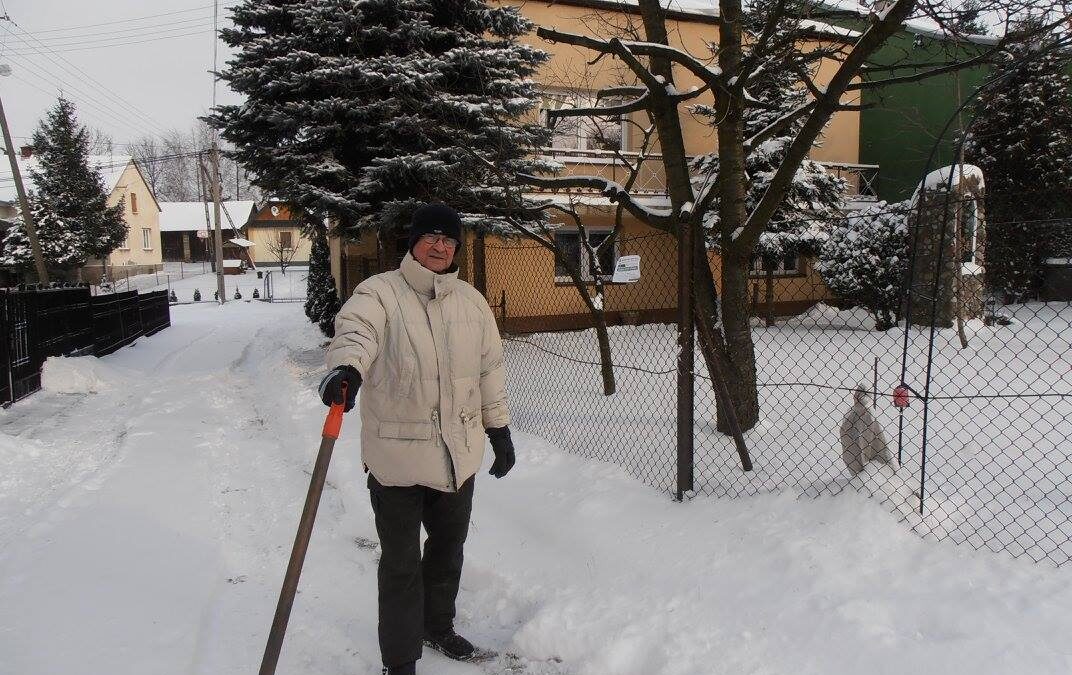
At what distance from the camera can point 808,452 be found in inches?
174

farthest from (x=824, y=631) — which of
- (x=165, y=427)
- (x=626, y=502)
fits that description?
(x=165, y=427)

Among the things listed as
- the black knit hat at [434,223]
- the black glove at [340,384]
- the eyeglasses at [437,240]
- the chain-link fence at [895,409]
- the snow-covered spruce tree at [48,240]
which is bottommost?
the chain-link fence at [895,409]

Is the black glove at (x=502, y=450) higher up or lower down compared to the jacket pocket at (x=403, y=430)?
lower down

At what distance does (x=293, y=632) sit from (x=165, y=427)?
4.48 m

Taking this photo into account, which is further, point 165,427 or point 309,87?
point 309,87

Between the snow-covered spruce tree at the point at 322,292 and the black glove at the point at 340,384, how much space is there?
12689 millimetres

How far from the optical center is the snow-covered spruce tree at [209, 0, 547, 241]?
8.11 m

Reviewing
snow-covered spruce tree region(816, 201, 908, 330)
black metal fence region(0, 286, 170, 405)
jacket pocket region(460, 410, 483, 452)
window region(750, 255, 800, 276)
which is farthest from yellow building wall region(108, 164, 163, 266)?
jacket pocket region(460, 410, 483, 452)

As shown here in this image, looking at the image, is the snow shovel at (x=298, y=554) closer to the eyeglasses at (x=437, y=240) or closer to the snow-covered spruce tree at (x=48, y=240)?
the eyeglasses at (x=437, y=240)

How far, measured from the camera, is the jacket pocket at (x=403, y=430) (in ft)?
8.40

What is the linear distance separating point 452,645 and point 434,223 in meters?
1.77

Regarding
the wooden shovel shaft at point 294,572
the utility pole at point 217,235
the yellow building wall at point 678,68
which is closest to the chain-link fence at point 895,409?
the wooden shovel shaft at point 294,572

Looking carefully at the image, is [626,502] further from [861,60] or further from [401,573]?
[861,60]

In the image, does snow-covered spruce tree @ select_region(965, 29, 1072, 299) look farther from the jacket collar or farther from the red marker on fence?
the jacket collar
